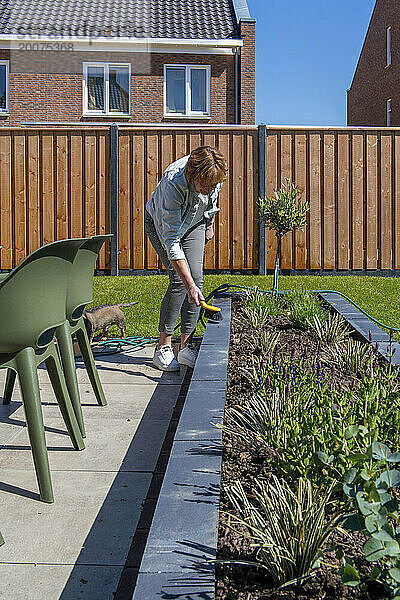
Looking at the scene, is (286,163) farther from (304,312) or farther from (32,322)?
(32,322)

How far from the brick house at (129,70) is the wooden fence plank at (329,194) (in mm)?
8672

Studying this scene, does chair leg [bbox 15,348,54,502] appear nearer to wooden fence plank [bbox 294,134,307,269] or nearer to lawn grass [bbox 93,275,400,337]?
lawn grass [bbox 93,275,400,337]

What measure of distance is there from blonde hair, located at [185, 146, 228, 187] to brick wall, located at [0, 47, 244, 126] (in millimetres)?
14145

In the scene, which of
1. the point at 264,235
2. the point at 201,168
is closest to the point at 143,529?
the point at 201,168

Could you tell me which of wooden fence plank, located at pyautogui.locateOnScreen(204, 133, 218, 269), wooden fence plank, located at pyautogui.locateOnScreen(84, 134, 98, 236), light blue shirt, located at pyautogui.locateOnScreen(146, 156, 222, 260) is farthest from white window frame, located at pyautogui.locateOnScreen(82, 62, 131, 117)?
light blue shirt, located at pyautogui.locateOnScreen(146, 156, 222, 260)

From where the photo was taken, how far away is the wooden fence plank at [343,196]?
9.57 m

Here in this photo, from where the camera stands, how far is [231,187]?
948 cm

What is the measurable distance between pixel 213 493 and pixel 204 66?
57.0 ft

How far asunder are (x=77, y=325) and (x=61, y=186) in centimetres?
626

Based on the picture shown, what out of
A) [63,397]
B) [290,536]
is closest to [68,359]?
[63,397]

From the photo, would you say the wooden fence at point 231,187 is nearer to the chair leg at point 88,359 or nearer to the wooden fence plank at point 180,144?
the wooden fence plank at point 180,144

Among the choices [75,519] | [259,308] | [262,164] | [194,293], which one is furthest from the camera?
[262,164]

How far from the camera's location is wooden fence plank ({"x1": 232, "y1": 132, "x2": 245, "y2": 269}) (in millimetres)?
9461

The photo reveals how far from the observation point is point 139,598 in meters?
1.48
